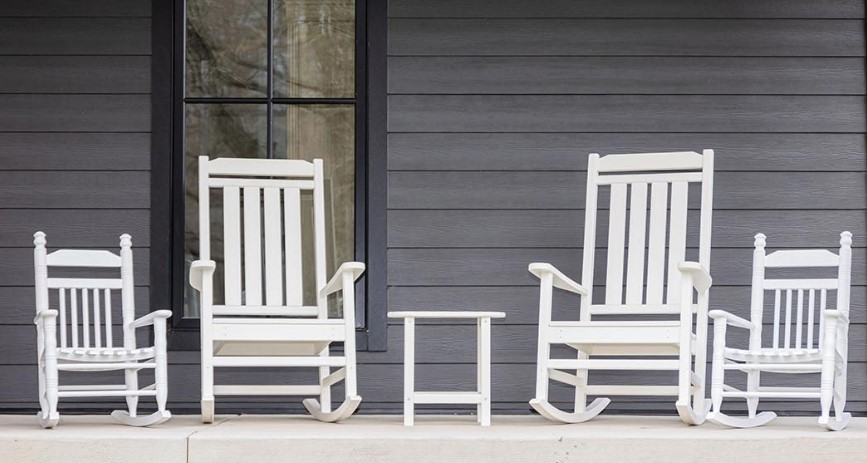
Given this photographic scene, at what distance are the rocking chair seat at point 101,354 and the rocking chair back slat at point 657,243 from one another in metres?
1.78

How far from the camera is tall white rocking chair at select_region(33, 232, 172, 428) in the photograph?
350 cm

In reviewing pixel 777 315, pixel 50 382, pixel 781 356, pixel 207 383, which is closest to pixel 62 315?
pixel 50 382

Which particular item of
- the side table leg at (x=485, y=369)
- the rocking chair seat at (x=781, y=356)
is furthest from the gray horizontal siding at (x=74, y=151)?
the rocking chair seat at (x=781, y=356)

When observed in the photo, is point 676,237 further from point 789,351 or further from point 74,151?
point 74,151

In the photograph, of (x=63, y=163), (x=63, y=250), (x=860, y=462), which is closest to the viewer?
(x=860, y=462)

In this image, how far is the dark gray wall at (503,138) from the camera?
4250 mm

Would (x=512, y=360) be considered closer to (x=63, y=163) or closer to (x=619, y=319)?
(x=619, y=319)

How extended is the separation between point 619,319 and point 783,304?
0.64 meters

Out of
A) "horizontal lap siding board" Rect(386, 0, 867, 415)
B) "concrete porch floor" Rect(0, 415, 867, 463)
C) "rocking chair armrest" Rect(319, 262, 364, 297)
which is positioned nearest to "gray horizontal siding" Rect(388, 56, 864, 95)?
"horizontal lap siding board" Rect(386, 0, 867, 415)

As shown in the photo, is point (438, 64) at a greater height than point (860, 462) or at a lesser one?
greater

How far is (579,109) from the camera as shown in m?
4.32

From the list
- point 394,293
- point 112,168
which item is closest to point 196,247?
point 112,168

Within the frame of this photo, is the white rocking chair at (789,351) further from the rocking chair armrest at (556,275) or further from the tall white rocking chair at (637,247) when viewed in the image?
the rocking chair armrest at (556,275)

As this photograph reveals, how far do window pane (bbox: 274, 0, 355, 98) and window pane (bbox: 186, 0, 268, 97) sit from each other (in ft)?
0.25
